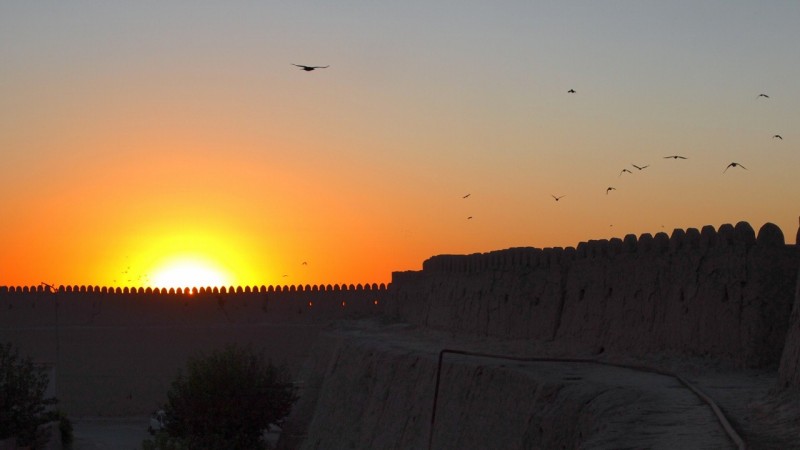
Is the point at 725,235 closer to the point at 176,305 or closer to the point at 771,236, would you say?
the point at 771,236

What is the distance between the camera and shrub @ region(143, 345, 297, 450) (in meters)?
23.2

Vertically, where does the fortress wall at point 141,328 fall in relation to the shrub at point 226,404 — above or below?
above

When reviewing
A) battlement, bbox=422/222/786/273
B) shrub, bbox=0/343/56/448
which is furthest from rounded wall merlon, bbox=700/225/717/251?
shrub, bbox=0/343/56/448

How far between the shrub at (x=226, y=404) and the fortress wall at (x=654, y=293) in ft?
18.3

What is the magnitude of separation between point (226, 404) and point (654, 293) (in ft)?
39.4

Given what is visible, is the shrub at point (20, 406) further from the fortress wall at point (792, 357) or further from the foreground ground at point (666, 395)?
the fortress wall at point (792, 357)

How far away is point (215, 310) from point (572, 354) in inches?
654

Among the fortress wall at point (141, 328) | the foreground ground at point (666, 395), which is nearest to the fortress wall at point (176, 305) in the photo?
the fortress wall at point (141, 328)

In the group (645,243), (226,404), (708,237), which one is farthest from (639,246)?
(226,404)

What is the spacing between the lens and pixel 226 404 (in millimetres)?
23547

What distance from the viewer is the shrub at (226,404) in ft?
76.2

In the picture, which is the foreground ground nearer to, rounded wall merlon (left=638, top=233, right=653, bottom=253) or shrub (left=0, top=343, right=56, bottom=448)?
rounded wall merlon (left=638, top=233, right=653, bottom=253)

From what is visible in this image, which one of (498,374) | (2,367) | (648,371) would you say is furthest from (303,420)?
(648,371)

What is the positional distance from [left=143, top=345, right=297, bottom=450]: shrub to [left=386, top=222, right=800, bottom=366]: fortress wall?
556cm
